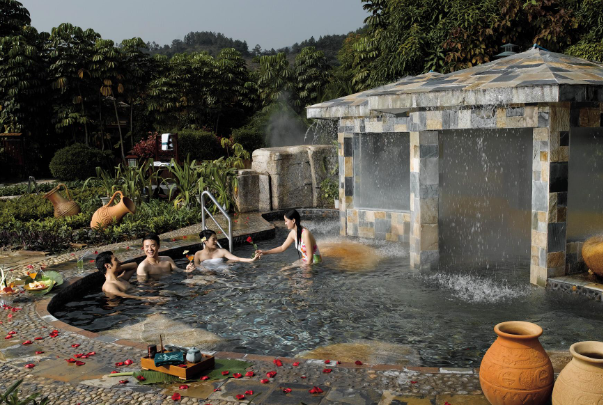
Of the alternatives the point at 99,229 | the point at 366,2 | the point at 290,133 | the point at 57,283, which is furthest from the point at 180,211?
the point at 290,133

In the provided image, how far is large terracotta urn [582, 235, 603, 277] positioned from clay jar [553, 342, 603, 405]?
392 cm

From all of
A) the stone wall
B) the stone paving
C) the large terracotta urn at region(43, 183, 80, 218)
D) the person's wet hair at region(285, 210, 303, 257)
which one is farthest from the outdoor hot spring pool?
the large terracotta urn at region(43, 183, 80, 218)

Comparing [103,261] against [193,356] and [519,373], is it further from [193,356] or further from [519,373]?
[519,373]

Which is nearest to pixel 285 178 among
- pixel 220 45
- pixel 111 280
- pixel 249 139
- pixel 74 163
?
pixel 111 280

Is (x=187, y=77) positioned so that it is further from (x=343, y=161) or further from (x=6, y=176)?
(x=343, y=161)

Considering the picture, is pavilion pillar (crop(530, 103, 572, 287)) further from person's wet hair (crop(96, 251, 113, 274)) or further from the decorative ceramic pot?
person's wet hair (crop(96, 251, 113, 274))

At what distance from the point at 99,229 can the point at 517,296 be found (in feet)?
25.1

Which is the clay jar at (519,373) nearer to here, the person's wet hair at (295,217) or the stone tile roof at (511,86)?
the stone tile roof at (511,86)

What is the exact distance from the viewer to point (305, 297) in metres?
7.45

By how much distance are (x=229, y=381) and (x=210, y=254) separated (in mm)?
5114

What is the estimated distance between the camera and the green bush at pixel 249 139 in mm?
28092

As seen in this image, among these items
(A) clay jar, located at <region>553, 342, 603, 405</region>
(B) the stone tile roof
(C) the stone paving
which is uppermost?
(B) the stone tile roof

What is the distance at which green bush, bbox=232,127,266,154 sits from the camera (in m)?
28.1

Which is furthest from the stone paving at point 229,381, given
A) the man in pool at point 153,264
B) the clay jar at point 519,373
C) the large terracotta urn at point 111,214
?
the large terracotta urn at point 111,214
